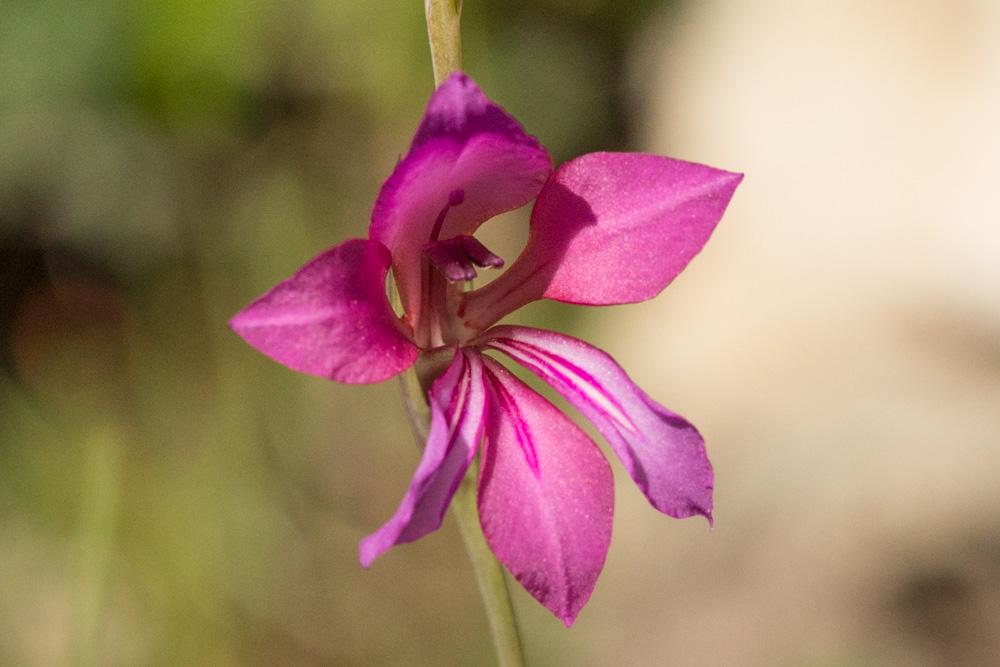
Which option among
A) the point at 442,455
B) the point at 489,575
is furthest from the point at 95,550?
the point at 442,455

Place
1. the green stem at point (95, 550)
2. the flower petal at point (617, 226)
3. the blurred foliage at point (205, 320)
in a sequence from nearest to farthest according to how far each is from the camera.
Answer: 1. the flower petal at point (617, 226)
2. the green stem at point (95, 550)
3. the blurred foliage at point (205, 320)

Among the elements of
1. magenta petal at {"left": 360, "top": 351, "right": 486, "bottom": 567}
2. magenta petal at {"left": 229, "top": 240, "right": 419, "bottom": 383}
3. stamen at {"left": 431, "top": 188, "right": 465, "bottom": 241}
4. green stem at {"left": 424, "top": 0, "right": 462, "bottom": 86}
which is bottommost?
magenta petal at {"left": 360, "top": 351, "right": 486, "bottom": 567}

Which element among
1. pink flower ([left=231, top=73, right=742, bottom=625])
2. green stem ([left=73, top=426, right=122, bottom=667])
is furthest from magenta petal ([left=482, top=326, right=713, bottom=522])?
green stem ([left=73, top=426, right=122, bottom=667])

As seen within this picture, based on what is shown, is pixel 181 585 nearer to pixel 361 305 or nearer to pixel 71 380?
pixel 71 380

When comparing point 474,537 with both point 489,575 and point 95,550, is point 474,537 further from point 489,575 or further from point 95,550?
point 95,550

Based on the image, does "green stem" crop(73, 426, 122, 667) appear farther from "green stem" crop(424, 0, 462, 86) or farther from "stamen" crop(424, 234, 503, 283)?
"green stem" crop(424, 0, 462, 86)

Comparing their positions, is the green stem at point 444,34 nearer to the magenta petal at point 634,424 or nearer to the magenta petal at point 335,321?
the magenta petal at point 335,321

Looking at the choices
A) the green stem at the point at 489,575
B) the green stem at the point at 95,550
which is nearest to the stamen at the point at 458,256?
the green stem at the point at 489,575
